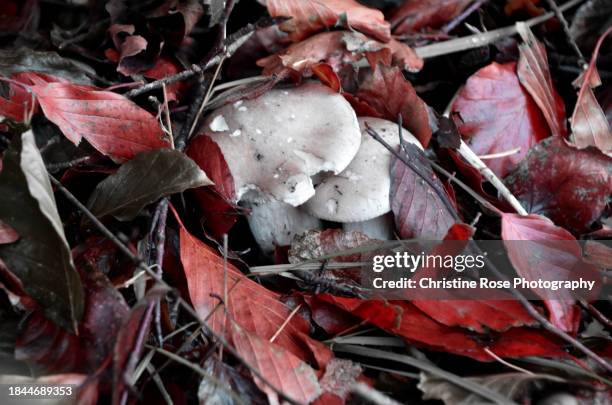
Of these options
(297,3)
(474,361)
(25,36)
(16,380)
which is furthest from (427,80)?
(16,380)

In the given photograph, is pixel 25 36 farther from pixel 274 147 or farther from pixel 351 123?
pixel 351 123

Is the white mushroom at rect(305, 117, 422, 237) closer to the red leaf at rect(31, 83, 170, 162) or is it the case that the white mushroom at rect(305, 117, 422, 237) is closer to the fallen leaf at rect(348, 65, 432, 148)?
the fallen leaf at rect(348, 65, 432, 148)

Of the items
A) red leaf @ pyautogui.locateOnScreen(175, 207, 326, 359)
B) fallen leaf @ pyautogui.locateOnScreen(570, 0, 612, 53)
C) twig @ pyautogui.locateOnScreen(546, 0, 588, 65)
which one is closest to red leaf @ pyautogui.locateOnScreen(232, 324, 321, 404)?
red leaf @ pyautogui.locateOnScreen(175, 207, 326, 359)

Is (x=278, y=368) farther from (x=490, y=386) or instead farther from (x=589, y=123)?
(x=589, y=123)

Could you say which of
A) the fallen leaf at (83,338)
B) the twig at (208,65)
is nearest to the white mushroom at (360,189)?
the twig at (208,65)

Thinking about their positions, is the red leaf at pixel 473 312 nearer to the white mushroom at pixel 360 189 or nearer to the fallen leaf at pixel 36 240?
the white mushroom at pixel 360 189

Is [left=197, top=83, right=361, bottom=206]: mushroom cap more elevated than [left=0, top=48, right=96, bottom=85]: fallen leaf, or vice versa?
[left=0, top=48, right=96, bottom=85]: fallen leaf
